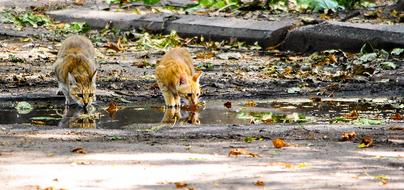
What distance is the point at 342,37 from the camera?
15.4 meters

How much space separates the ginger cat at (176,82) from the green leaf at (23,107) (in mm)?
1395

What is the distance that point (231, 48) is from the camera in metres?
16.2

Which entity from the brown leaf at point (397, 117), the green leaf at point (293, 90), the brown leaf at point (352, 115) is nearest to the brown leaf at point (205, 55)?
the green leaf at point (293, 90)

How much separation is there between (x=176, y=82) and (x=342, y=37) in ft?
15.5

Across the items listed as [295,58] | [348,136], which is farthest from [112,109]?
[295,58]

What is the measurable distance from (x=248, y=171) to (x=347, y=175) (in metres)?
0.61

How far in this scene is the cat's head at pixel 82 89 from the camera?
436 inches

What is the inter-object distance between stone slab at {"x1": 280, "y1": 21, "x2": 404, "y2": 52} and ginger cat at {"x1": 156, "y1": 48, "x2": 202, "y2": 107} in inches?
162

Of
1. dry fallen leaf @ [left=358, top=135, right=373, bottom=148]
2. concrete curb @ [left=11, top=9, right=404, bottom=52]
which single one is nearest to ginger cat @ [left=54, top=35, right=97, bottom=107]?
dry fallen leaf @ [left=358, top=135, right=373, bottom=148]

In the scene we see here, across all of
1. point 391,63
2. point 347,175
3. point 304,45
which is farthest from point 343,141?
point 304,45

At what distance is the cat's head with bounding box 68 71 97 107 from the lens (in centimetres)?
1107

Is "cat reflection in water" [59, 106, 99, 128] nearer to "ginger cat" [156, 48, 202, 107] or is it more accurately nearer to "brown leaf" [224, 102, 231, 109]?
"ginger cat" [156, 48, 202, 107]

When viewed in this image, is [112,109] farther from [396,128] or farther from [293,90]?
[396,128]

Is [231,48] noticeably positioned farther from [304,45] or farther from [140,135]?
[140,135]
